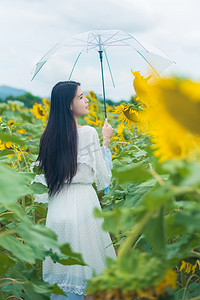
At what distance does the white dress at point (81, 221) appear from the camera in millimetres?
2074

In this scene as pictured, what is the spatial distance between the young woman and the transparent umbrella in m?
0.61

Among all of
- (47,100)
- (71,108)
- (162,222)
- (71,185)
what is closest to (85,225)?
(71,185)

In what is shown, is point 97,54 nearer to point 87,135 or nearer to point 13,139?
point 87,135

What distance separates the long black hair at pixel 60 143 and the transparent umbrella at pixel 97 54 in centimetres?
53

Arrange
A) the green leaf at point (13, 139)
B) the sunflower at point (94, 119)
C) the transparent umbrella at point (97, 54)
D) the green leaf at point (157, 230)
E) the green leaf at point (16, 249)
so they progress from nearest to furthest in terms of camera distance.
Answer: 1. the green leaf at point (157, 230)
2. the green leaf at point (16, 249)
3. the green leaf at point (13, 139)
4. the transparent umbrella at point (97, 54)
5. the sunflower at point (94, 119)

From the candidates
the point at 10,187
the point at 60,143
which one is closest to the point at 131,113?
the point at 60,143

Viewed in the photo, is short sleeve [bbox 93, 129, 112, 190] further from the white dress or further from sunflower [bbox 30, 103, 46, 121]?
sunflower [bbox 30, 103, 46, 121]

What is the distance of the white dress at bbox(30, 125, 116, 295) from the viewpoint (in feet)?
6.81

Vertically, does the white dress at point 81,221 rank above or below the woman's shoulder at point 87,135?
below

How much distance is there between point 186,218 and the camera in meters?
0.73

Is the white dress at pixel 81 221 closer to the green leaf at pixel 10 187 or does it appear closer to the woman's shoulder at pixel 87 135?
the woman's shoulder at pixel 87 135

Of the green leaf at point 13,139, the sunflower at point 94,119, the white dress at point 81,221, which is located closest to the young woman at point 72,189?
the white dress at point 81,221

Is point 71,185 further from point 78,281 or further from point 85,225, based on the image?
point 78,281

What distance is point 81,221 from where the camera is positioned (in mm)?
2127
